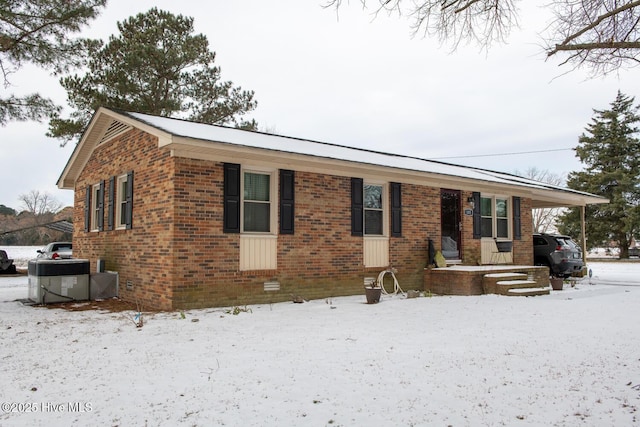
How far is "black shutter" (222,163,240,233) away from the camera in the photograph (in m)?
8.98

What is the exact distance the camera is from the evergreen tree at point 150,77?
841 inches

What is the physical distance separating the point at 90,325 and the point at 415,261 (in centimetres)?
755

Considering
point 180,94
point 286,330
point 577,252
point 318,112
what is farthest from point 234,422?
point 318,112

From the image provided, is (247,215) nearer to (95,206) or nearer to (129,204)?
(129,204)

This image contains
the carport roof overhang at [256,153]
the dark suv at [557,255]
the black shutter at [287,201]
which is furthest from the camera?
the dark suv at [557,255]

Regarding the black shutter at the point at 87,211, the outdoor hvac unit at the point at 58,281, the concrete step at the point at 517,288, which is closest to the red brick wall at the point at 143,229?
the black shutter at the point at 87,211

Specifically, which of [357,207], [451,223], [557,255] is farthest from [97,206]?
[557,255]

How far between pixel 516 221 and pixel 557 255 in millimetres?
1870

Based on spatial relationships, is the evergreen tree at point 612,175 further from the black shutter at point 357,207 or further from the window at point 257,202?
the window at point 257,202

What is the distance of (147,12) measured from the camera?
2269cm

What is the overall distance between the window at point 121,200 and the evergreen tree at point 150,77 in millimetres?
12016

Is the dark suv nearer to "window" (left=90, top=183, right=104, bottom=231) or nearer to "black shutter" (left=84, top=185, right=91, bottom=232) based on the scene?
"window" (left=90, top=183, right=104, bottom=231)

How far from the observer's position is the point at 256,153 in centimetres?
883

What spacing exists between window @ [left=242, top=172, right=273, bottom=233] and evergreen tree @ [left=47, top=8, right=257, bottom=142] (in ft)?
47.6
